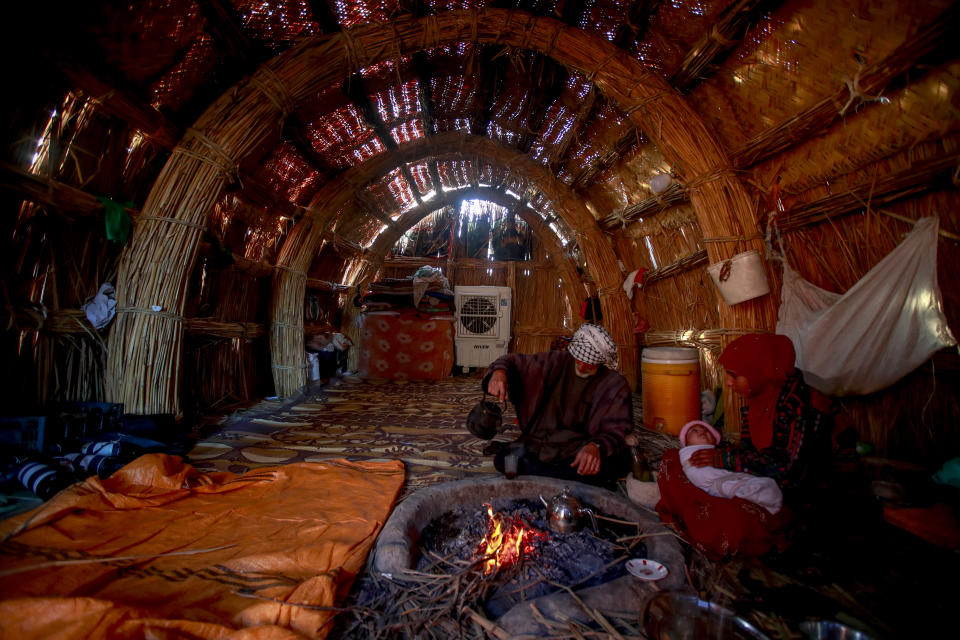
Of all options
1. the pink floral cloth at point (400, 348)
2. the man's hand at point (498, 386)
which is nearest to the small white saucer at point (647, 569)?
the man's hand at point (498, 386)

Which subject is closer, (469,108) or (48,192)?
(48,192)

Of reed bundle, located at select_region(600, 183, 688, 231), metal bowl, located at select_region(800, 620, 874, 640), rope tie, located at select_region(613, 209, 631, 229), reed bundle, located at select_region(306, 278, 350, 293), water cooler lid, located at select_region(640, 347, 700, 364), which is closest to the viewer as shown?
metal bowl, located at select_region(800, 620, 874, 640)

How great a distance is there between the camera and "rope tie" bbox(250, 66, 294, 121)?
304cm

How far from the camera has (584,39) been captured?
127 inches

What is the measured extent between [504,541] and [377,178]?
17.8ft

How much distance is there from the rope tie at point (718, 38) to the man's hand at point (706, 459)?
2976 millimetres

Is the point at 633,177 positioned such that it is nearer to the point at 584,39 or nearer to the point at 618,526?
the point at 584,39

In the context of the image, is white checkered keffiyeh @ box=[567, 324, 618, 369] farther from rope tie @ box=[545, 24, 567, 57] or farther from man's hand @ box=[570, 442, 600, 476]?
rope tie @ box=[545, 24, 567, 57]

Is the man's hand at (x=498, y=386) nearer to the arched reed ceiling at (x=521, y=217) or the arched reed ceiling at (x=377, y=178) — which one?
the arched reed ceiling at (x=377, y=178)

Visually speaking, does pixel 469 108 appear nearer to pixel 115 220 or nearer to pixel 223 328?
pixel 115 220

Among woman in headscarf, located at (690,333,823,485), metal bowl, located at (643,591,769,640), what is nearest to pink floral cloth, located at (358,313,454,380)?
woman in headscarf, located at (690,333,823,485)

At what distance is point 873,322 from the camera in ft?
7.50

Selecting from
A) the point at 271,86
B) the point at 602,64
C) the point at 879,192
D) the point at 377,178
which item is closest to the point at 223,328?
the point at 271,86

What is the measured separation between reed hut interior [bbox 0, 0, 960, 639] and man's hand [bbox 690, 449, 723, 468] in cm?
22
